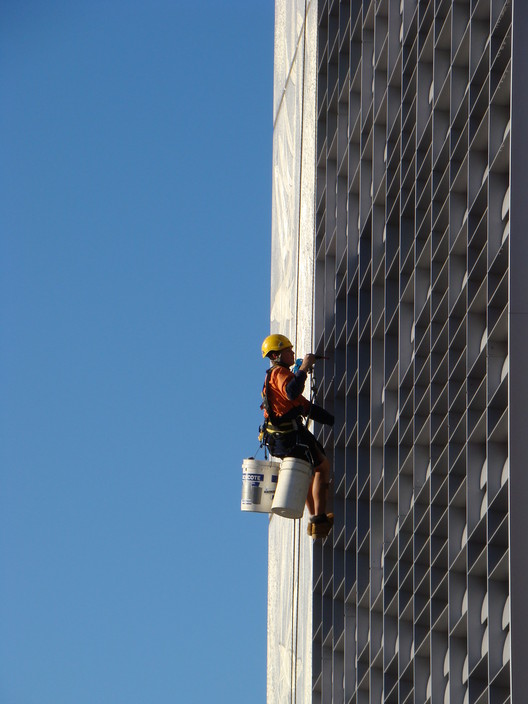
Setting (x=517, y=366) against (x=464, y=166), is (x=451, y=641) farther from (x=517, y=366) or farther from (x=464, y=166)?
(x=464, y=166)

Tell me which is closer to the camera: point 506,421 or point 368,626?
point 506,421

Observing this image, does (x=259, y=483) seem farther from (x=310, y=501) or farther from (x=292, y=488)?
(x=292, y=488)

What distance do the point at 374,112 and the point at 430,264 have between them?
310 centimetres

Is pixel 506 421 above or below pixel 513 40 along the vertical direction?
below

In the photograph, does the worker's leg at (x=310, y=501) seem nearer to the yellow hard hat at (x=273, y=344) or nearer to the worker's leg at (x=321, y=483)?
the worker's leg at (x=321, y=483)

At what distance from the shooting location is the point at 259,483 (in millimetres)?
17875

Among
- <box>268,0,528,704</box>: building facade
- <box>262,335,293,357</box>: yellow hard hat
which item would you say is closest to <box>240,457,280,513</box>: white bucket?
<box>268,0,528,704</box>: building facade

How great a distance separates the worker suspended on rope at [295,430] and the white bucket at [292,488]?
158 mm

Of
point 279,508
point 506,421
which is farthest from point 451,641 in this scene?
point 279,508

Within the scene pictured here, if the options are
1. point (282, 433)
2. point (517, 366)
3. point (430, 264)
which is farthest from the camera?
point (282, 433)

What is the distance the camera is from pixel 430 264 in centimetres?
1423

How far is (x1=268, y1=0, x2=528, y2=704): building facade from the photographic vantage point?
11648 millimetres

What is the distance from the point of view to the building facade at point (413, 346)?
11648 mm

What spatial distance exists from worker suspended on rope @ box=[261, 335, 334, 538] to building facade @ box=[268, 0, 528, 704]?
224mm
